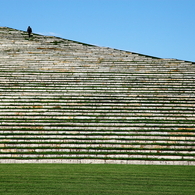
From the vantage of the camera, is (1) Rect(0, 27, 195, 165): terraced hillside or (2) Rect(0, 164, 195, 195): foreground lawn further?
(1) Rect(0, 27, 195, 165): terraced hillside

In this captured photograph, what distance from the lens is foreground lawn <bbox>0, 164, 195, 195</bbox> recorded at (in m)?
6.19

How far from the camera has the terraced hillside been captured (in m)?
9.65

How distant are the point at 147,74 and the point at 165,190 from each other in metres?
9.23

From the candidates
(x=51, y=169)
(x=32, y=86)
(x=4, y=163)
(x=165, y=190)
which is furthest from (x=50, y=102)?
(x=165, y=190)

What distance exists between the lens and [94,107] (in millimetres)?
12227

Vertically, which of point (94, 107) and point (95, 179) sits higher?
point (94, 107)

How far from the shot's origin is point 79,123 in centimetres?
1110

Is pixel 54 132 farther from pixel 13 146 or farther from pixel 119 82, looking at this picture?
pixel 119 82

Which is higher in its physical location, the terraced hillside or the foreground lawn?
the terraced hillside

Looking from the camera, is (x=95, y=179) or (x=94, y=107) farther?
(x=94, y=107)

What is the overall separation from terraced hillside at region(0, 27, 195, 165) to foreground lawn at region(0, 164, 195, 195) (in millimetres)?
1009

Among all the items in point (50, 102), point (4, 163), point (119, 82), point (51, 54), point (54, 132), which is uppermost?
point (51, 54)

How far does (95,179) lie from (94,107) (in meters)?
5.48

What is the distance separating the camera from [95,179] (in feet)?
22.8
